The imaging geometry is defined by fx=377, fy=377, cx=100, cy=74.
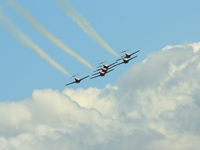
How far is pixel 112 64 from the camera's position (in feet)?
351

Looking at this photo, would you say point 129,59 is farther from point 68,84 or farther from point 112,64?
point 68,84

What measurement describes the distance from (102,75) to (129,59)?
8.97m

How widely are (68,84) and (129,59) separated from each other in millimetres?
18690

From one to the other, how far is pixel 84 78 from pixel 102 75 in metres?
6.21

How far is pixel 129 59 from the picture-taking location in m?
107

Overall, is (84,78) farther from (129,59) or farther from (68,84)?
(129,59)

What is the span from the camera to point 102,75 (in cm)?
10806

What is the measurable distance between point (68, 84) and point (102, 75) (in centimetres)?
1006

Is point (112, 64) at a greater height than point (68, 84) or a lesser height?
greater

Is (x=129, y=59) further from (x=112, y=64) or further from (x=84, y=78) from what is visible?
(x=84, y=78)

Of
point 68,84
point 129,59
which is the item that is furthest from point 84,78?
point 129,59

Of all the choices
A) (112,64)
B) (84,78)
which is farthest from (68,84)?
(112,64)

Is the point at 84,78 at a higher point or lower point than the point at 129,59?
lower

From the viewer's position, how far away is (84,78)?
104 m
